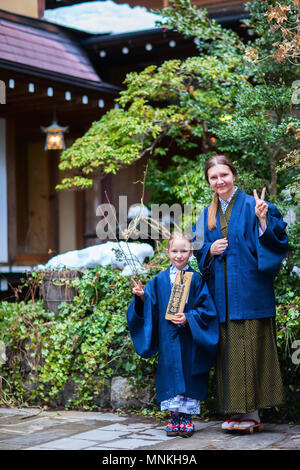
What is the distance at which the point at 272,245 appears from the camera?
4840 mm

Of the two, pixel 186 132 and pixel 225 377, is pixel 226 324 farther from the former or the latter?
pixel 186 132

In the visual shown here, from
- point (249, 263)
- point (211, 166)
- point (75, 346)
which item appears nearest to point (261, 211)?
point (249, 263)

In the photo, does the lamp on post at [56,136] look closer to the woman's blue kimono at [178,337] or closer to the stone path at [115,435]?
the stone path at [115,435]

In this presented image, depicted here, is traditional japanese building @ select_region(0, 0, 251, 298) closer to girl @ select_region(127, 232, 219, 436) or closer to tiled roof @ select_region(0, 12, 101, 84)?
tiled roof @ select_region(0, 12, 101, 84)

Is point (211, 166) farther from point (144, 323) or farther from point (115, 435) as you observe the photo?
point (115, 435)

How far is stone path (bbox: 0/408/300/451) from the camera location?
4691mm

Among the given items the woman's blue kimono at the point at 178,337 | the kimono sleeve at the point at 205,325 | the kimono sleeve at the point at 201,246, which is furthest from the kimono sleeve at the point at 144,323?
the kimono sleeve at the point at 201,246

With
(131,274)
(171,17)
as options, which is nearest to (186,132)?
(171,17)

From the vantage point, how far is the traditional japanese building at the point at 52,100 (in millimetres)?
9508

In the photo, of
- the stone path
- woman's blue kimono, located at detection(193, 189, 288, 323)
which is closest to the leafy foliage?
the stone path

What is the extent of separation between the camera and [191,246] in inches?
208

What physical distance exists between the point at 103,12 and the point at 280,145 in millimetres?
5813

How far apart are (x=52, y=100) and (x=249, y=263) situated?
6322mm

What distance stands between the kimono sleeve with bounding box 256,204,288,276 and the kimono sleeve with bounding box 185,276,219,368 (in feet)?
1.65
